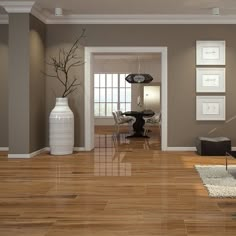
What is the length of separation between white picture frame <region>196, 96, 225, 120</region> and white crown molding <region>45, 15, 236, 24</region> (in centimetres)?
157

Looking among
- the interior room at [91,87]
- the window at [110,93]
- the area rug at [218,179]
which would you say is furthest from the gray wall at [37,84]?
the window at [110,93]

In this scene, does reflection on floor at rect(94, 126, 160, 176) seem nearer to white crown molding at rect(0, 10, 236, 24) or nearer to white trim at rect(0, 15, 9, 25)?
white crown molding at rect(0, 10, 236, 24)

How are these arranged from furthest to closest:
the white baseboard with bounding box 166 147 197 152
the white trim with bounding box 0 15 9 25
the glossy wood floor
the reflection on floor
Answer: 1. the white baseboard with bounding box 166 147 197 152
2. the white trim with bounding box 0 15 9 25
3. the reflection on floor
4. the glossy wood floor

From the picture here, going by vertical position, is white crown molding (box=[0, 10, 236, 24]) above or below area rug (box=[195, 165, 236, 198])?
above

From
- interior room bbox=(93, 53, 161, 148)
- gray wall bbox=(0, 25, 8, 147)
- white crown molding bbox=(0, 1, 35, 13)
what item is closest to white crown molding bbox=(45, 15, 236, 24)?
gray wall bbox=(0, 25, 8, 147)

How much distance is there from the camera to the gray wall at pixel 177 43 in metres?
8.10

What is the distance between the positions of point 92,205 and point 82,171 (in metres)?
1.99

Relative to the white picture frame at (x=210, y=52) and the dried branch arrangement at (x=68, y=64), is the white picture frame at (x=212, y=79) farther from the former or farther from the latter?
the dried branch arrangement at (x=68, y=64)

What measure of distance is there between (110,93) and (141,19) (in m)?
8.53

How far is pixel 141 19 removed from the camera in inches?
317

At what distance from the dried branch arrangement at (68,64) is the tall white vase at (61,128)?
0.63 meters

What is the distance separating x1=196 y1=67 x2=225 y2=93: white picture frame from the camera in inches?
320

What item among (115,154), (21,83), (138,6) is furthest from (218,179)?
(21,83)

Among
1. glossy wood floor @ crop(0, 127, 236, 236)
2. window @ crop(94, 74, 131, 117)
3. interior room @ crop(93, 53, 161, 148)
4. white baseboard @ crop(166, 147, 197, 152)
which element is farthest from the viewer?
window @ crop(94, 74, 131, 117)
